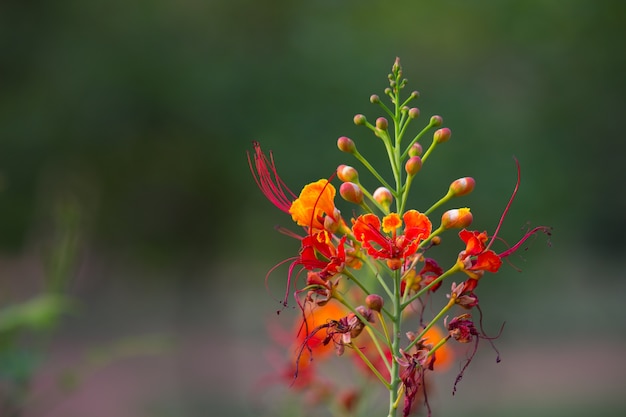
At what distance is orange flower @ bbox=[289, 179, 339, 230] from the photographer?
1.43 m

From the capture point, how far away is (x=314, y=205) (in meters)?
1.43

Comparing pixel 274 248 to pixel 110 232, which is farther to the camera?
pixel 274 248

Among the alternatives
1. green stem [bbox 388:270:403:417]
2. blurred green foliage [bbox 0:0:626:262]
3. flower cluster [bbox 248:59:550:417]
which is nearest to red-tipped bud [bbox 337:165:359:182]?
flower cluster [bbox 248:59:550:417]

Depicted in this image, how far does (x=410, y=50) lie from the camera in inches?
315

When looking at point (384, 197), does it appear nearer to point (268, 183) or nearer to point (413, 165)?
point (413, 165)

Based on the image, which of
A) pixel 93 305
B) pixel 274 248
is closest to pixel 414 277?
pixel 274 248

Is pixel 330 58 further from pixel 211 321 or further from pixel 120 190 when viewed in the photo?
pixel 211 321

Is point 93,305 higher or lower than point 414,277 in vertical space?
higher

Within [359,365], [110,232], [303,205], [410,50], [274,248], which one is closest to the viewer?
[303,205]

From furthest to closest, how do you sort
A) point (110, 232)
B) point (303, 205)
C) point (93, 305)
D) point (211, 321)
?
point (93, 305)
point (211, 321)
point (110, 232)
point (303, 205)

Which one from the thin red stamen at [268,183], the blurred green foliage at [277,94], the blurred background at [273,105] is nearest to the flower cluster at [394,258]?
the thin red stamen at [268,183]

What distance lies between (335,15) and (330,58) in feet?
1.85

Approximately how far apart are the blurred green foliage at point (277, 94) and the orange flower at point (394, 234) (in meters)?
5.59

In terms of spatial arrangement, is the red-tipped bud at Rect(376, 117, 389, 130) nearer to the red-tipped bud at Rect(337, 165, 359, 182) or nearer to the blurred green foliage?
the red-tipped bud at Rect(337, 165, 359, 182)
